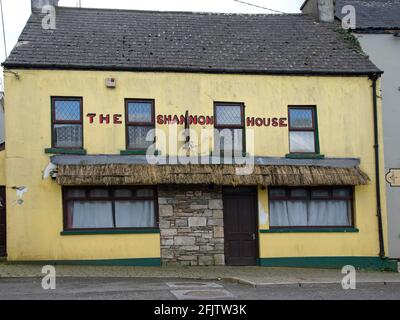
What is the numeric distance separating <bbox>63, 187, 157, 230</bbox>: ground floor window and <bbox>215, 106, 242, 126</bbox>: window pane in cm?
293

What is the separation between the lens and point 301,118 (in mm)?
19062

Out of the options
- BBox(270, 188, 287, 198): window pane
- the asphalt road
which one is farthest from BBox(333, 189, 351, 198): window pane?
the asphalt road

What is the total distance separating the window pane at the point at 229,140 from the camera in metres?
18.3

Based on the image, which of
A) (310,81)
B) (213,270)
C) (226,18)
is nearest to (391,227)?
(310,81)

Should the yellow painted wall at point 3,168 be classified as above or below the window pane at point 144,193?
above

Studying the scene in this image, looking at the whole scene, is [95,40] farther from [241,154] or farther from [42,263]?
[42,263]

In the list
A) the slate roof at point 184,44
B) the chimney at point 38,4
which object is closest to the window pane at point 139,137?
the slate roof at point 184,44

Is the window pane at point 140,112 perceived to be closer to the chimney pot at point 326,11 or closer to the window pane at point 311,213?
the window pane at point 311,213

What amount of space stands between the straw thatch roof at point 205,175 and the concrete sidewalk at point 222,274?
234 cm

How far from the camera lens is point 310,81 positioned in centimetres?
1911

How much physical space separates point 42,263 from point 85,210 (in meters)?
1.84
